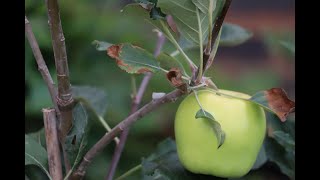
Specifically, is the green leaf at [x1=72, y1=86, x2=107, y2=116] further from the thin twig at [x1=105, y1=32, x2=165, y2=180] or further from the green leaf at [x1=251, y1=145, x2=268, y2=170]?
the green leaf at [x1=251, y1=145, x2=268, y2=170]

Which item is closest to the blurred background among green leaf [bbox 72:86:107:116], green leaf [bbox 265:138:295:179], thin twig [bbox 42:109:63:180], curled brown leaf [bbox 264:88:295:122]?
green leaf [bbox 72:86:107:116]

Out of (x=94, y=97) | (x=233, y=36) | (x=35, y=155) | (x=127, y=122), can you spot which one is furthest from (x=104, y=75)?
(x=127, y=122)

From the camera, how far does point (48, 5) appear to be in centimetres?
53

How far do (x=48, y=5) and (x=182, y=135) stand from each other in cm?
19

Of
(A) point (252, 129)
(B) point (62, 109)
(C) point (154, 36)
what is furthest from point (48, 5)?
(C) point (154, 36)

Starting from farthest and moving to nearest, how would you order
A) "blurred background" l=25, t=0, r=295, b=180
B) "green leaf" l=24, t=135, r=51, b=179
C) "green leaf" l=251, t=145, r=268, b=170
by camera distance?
"blurred background" l=25, t=0, r=295, b=180 → "green leaf" l=251, t=145, r=268, b=170 → "green leaf" l=24, t=135, r=51, b=179

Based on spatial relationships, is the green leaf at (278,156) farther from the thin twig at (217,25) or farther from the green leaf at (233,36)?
the thin twig at (217,25)

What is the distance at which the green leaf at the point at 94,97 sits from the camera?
90 cm

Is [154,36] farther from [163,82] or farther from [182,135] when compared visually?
[182,135]

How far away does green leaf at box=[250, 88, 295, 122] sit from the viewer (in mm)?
573

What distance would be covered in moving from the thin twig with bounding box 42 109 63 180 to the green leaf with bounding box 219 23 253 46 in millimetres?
344

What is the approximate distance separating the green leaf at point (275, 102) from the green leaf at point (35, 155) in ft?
0.88

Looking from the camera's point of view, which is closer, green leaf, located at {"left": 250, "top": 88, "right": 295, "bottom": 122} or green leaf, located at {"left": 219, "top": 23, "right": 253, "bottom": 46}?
green leaf, located at {"left": 250, "top": 88, "right": 295, "bottom": 122}

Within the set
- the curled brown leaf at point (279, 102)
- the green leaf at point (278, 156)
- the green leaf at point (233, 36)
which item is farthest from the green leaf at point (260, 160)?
the curled brown leaf at point (279, 102)
